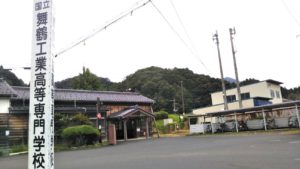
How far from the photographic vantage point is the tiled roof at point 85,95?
25.5m

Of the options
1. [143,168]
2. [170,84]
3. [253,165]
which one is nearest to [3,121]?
[143,168]

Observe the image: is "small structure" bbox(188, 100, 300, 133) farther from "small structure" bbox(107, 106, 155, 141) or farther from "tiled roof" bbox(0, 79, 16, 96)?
"tiled roof" bbox(0, 79, 16, 96)

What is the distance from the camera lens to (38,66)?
15.0 ft

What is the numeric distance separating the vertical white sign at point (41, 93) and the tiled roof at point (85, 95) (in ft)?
65.1

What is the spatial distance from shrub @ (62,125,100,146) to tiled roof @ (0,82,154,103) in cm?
511

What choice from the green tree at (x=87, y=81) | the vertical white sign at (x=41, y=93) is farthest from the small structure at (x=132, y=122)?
the vertical white sign at (x=41, y=93)

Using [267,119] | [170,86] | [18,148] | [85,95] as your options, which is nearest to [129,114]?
[85,95]

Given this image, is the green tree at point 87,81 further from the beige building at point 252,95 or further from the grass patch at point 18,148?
the grass patch at point 18,148

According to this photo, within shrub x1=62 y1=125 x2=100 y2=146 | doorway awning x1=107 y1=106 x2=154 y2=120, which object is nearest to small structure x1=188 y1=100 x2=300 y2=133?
doorway awning x1=107 y1=106 x2=154 y2=120

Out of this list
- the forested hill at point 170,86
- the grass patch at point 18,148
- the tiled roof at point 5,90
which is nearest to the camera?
the grass patch at point 18,148

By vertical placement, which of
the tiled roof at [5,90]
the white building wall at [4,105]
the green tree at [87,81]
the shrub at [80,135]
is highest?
the green tree at [87,81]

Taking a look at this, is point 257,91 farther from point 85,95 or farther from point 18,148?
point 18,148

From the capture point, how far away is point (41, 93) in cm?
446

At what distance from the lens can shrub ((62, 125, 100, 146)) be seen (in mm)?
21703
